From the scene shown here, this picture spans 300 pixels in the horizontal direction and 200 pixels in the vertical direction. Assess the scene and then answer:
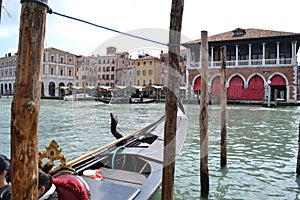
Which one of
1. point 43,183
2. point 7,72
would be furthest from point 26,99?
point 7,72

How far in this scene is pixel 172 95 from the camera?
146 centimetres

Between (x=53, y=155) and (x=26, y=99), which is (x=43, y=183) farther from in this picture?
(x=53, y=155)

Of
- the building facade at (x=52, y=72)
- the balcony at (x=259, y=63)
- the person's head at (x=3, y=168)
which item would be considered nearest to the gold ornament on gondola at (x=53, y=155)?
the person's head at (x=3, y=168)

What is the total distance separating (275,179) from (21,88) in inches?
109

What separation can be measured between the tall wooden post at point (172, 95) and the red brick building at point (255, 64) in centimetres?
1374

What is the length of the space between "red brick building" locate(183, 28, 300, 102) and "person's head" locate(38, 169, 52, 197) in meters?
14.4

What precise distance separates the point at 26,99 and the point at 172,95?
0.81 meters

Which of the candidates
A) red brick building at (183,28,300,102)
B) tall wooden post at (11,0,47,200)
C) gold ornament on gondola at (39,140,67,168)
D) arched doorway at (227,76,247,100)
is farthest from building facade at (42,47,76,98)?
tall wooden post at (11,0,47,200)

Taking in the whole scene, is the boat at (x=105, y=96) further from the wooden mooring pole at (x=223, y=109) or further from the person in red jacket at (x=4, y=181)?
the person in red jacket at (x=4, y=181)

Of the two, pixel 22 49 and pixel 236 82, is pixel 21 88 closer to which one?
pixel 22 49

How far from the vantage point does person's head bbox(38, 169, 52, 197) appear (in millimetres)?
1059

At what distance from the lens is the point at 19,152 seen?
860 millimetres

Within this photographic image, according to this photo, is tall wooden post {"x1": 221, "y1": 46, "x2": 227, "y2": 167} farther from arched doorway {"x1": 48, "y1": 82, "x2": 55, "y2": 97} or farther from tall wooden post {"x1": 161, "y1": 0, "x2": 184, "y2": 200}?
arched doorway {"x1": 48, "y1": 82, "x2": 55, "y2": 97}

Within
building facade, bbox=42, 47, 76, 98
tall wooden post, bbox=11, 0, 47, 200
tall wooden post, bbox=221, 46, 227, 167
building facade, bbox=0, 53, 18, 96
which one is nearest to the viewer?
tall wooden post, bbox=11, 0, 47, 200
